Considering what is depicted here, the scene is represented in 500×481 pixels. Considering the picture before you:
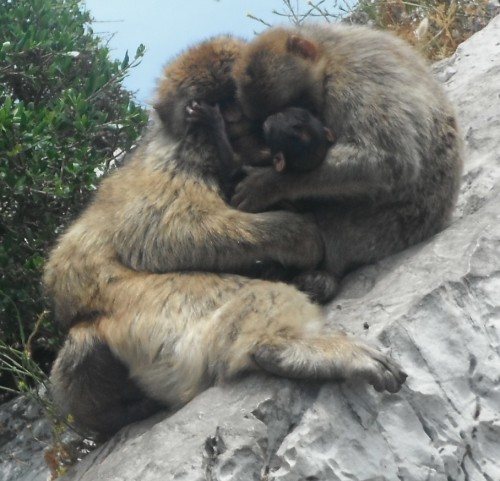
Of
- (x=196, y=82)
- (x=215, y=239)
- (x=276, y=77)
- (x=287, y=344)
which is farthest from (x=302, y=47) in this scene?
(x=287, y=344)

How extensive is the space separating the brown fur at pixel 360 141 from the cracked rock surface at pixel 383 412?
0.22 meters

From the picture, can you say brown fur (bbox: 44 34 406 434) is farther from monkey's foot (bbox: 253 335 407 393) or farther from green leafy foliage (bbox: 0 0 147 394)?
green leafy foliage (bbox: 0 0 147 394)

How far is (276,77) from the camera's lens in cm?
512

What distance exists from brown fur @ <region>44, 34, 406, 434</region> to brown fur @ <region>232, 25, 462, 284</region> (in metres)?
0.15

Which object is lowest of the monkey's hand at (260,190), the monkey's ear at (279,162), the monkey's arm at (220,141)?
the monkey's hand at (260,190)

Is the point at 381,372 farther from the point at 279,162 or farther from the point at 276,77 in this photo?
the point at 276,77

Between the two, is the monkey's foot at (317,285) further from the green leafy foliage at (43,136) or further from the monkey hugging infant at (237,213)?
the green leafy foliage at (43,136)

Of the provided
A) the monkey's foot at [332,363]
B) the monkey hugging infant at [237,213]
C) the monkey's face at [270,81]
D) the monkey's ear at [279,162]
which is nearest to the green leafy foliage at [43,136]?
the monkey hugging infant at [237,213]

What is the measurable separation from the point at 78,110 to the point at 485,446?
360 cm

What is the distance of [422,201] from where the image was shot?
16.5 ft

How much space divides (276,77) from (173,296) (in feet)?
4.15

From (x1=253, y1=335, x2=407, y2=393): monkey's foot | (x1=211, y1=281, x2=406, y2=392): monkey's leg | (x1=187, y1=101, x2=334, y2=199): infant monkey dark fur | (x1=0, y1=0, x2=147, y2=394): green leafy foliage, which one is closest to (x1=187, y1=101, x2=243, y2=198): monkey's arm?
(x1=187, y1=101, x2=334, y2=199): infant monkey dark fur

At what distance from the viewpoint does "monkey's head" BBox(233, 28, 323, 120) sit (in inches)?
200

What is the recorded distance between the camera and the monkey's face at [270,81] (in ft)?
16.6
